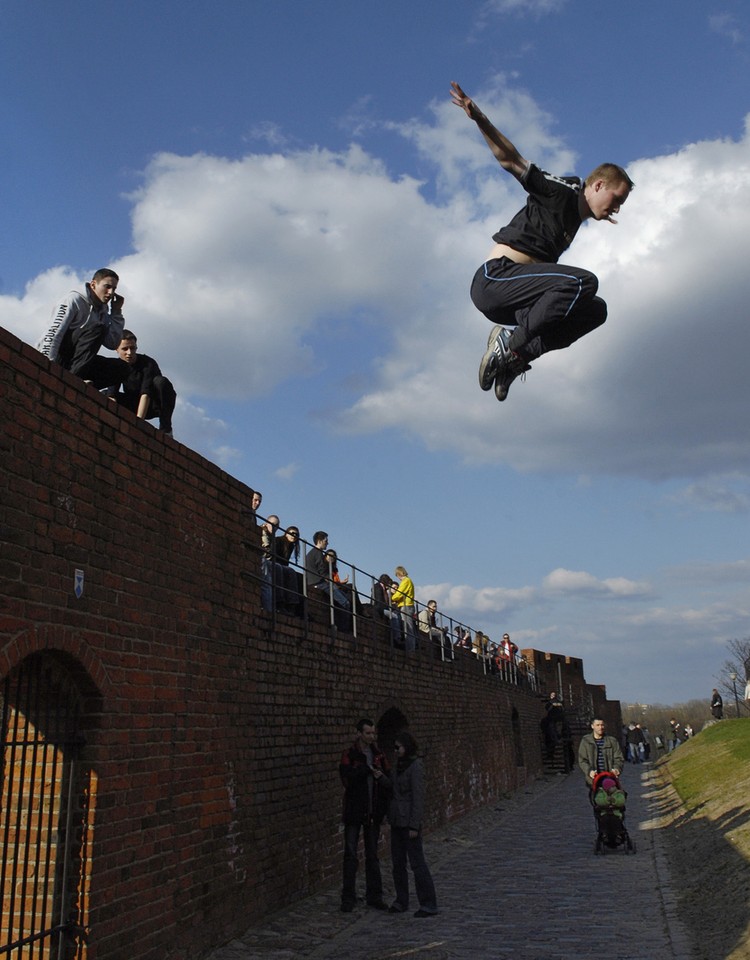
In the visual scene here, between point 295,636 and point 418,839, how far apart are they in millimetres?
2404

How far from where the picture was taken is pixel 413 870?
8719 millimetres

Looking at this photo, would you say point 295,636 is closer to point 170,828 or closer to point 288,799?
point 288,799

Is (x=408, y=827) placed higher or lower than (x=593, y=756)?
lower

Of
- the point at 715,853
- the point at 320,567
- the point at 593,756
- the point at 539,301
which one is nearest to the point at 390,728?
the point at 593,756

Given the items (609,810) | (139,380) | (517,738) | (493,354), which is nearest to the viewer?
(493,354)

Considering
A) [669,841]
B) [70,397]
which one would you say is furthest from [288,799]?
[669,841]

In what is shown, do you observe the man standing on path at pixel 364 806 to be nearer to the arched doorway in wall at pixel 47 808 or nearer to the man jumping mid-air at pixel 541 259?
the arched doorway in wall at pixel 47 808

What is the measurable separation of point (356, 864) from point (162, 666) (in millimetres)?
3523

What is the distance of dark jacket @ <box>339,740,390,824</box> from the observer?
8953mm

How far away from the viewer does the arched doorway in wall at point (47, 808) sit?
5.26 m

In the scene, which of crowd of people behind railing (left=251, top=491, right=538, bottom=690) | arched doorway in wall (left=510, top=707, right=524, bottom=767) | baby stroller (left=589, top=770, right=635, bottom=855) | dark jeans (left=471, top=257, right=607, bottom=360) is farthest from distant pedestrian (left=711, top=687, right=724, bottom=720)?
dark jeans (left=471, top=257, right=607, bottom=360)

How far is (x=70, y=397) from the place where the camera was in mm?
5590

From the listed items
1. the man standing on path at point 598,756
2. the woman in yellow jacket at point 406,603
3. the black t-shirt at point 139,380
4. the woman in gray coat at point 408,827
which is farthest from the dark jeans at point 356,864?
the woman in yellow jacket at point 406,603

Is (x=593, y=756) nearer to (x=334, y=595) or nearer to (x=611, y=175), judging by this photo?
(x=334, y=595)
